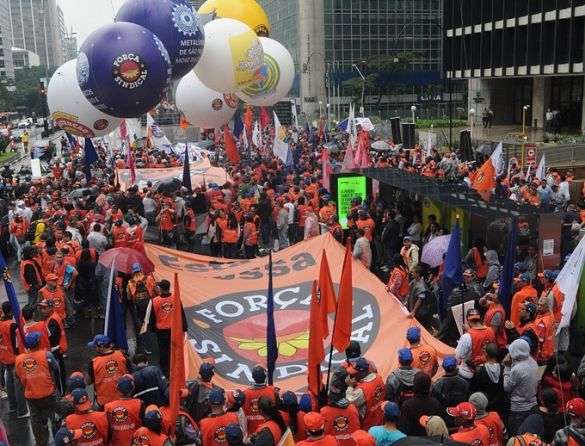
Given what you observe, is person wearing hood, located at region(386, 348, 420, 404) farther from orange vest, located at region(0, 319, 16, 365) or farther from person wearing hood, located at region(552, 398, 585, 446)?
orange vest, located at region(0, 319, 16, 365)

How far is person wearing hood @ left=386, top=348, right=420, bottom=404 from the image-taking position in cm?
666

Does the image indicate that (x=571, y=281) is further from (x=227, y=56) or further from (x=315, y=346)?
(x=227, y=56)

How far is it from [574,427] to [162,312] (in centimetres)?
529


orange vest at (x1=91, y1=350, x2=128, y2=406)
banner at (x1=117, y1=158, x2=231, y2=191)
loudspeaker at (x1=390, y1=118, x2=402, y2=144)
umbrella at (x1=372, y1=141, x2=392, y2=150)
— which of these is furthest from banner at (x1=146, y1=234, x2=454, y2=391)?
loudspeaker at (x1=390, y1=118, x2=402, y2=144)

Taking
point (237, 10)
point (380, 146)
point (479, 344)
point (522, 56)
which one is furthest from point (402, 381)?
point (522, 56)

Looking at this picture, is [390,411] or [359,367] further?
[359,367]

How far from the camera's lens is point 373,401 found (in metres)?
6.43

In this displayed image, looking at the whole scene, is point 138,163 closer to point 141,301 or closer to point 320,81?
point 141,301

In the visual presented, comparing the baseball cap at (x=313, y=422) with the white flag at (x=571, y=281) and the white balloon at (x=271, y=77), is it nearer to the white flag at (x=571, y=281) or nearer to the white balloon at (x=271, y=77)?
the white flag at (x=571, y=281)

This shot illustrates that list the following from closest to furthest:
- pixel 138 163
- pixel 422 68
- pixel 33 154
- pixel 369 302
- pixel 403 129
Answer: pixel 369 302 < pixel 138 163 < pixel 403 129 < pixel 33 154 < pixel 422 68

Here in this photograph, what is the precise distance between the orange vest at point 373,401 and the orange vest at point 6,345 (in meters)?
4.29

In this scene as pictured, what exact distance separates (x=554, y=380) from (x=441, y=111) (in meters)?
59.8

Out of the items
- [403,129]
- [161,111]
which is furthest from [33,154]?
[161,111]

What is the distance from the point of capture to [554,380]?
673 cm
